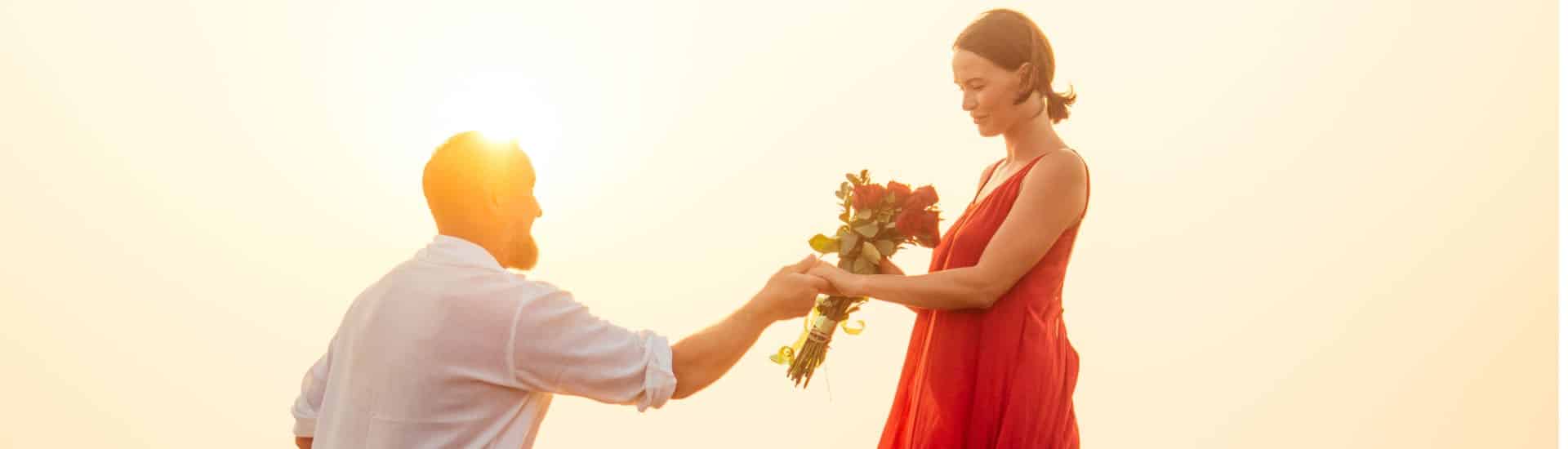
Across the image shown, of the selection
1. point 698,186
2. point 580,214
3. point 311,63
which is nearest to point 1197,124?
point 698,186

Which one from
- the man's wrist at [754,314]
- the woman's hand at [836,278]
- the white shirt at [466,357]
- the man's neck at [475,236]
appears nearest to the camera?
the white shirt at [466,357]

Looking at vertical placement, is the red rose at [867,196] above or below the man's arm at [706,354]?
above

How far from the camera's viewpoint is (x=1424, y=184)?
192 inches

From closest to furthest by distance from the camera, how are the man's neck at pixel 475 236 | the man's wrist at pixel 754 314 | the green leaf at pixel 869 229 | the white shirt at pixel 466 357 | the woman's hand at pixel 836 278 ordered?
1. the white shirt at pixel 466 357
2. the man's neck at pixel 475 236
3. the man's wrist at pixel 754 314
4. the woman's hand at pixel 836 278
5. the green leaf at pixel 869 229

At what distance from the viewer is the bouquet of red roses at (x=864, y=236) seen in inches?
105

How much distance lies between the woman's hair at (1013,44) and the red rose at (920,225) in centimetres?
28

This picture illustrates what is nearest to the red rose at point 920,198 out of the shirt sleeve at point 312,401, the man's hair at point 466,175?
the man's hair at point 466,175

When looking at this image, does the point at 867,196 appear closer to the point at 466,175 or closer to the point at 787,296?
the point at 787,296

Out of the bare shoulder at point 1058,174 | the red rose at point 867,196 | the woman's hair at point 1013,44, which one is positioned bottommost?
the red rose at point 867,196

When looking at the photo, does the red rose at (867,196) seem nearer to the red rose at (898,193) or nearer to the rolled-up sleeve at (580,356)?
the red rose at (898,193)

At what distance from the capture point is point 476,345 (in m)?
2.20

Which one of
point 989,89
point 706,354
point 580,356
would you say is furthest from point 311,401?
point 989,89

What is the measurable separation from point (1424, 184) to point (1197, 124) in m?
0.79

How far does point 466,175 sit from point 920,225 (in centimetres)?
84
